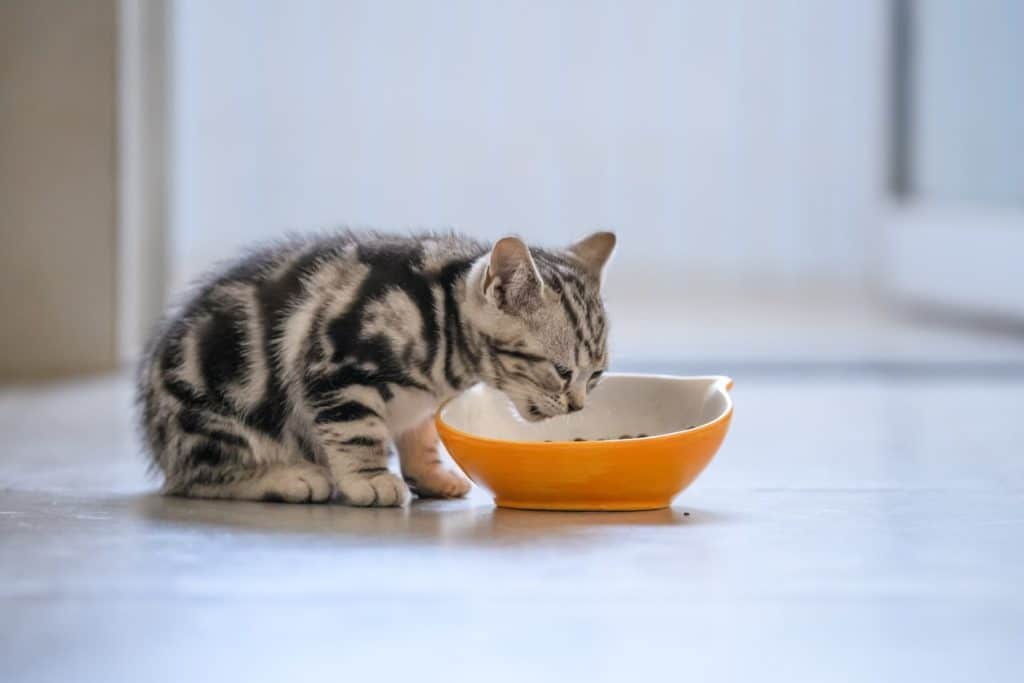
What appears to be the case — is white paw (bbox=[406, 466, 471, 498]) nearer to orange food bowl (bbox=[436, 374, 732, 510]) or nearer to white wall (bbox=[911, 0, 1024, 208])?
orange food bowl (bbox=[436, 374, 732, 510])

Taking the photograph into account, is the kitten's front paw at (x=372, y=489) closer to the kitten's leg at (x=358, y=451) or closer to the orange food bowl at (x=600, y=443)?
the kitten's leg at (x=358, y=451)

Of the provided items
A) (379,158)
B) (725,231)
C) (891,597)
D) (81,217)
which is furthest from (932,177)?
(891,597)

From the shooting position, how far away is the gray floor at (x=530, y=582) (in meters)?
1.76

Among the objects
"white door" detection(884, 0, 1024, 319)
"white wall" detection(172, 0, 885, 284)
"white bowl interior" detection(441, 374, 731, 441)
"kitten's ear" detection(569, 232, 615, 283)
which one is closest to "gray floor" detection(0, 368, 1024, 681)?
"white bowl interior" detection(441, 374, 731, 441)

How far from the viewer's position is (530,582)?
82.7 inches

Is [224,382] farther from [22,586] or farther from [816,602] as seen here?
[816,602]

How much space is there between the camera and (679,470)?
254 cm

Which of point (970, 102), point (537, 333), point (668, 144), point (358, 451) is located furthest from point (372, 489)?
point (668, 144)

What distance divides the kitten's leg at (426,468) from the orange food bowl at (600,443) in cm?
12

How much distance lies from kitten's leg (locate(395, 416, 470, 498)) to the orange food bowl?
117mm

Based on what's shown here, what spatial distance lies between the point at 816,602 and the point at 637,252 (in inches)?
202

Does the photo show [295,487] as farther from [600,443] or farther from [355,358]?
[600,443]

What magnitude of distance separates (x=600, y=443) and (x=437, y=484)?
45 centimetres

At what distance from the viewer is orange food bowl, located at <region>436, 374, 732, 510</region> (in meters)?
2.48
